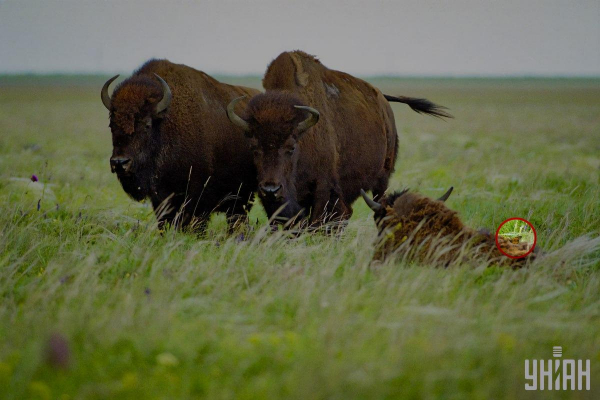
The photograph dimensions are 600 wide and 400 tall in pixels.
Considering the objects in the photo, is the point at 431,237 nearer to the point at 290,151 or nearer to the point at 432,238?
the point at 432,238

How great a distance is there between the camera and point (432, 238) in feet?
17.4

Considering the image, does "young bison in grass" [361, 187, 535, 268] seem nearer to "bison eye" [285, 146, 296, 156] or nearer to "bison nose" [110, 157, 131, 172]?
"bison eye" [285, 146, 296, 156]

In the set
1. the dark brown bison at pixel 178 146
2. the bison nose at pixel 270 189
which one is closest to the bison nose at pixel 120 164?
the dark brown bison at pixel 178 146

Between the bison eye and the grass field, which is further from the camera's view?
the bison eye

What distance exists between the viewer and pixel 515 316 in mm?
3881

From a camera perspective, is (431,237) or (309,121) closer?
(431,237)

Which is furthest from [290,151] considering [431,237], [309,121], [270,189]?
[431,237]

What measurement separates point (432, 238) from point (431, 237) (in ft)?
0.08

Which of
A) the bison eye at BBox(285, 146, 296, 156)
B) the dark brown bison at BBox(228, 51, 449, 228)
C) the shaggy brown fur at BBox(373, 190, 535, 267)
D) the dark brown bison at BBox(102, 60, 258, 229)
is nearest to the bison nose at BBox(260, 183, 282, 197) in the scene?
the dark brown bison at BBox(228, 51, 449, 228)

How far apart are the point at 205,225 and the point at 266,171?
1.52 metres

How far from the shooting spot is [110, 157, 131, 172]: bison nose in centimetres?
660

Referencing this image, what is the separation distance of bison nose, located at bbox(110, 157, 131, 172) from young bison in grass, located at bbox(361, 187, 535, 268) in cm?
293

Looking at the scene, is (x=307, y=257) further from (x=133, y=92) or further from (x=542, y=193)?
(x=542, y=193)

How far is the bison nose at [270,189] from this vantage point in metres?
6.36
